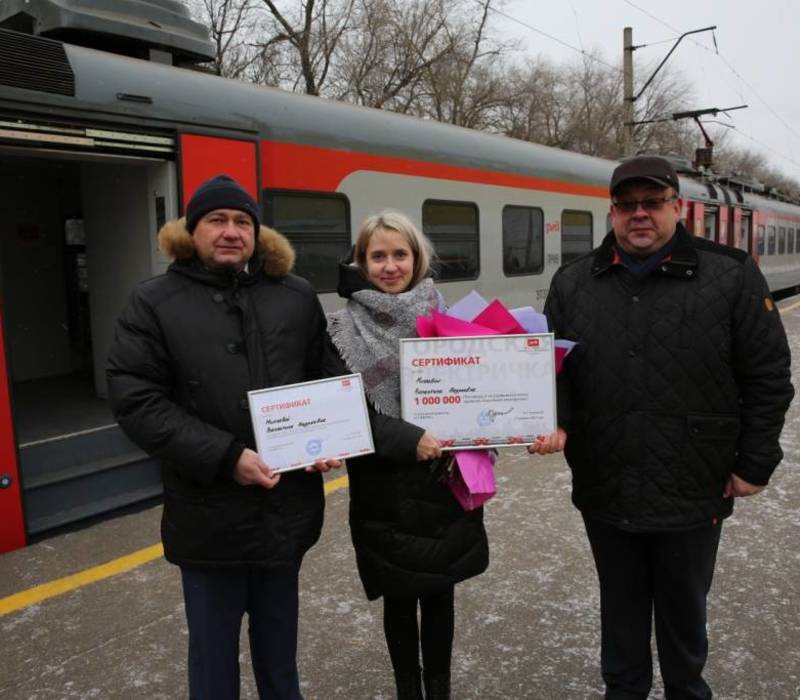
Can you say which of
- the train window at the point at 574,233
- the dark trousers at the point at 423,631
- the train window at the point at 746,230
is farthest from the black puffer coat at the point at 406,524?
the train window at the point at 746,230

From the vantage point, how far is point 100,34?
4242mm

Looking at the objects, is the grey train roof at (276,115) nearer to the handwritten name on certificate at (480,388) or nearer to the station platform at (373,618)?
the station platform at (373,618)

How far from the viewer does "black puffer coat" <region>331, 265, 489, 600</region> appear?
85.6 inches

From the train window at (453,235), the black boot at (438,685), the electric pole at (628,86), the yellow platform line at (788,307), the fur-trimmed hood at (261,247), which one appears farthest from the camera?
the electric pole at (628,86)

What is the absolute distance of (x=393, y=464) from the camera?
7.11 feet

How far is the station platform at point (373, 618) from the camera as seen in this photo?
8.84 feet

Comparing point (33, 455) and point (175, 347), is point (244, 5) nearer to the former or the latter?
point (33, 455)

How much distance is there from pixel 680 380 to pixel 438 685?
1232 mm

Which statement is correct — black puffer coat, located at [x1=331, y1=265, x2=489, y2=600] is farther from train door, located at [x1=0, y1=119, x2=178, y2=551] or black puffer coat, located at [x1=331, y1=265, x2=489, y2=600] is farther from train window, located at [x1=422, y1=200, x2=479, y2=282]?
train window, located at [x1=422, y1=200, x2=479, y2=282]

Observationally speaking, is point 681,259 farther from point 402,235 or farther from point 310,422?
point 310,422

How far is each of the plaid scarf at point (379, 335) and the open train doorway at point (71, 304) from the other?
229 cm

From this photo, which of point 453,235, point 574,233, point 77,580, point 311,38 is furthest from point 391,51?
point 77,580

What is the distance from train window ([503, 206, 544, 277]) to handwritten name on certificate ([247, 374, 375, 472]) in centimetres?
530

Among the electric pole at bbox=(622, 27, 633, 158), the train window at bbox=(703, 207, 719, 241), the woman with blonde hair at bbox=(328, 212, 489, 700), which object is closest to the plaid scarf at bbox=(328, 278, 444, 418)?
the woman with blonde hair at bbox=(328, 212, 489, 700)
